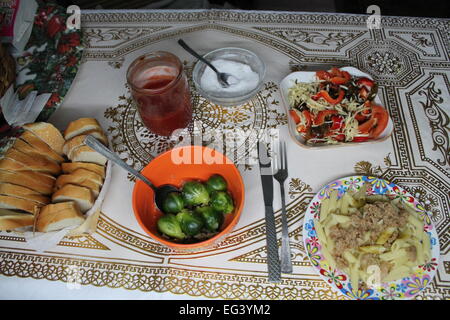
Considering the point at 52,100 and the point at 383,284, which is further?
the point at 52,100

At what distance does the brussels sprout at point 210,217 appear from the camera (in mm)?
949

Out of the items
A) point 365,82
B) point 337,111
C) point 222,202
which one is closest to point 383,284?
point 222,202

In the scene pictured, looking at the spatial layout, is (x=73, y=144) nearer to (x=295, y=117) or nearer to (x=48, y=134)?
(x=48, y=134)

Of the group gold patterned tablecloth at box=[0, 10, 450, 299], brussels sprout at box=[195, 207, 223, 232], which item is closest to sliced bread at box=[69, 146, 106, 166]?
gold patterned tablecloth at box=[0, 10, 450, 299]

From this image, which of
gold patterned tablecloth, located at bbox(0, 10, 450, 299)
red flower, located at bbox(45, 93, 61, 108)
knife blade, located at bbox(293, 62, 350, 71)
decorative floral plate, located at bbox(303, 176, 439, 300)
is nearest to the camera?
decorative floral plate, located at bbox(303, 176, 439, 300)

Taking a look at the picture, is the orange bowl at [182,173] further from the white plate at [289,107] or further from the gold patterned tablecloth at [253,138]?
the white plate at [289,107]

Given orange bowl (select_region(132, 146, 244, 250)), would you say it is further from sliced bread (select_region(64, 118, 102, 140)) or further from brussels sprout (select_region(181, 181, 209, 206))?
sliced bread (select_region(64, 118, 102, 140))

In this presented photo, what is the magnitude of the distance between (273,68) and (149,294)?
1.03 m

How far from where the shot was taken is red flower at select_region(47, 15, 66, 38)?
1524 mm

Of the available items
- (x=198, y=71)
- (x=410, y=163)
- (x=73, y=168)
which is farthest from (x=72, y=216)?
(x=410, y=163)

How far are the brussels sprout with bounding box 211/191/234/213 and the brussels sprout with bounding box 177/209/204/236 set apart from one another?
0.06 m

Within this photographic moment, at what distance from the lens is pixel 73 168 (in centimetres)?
105

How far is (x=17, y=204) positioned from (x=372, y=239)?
104cm

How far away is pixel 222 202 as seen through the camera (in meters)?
0.97
